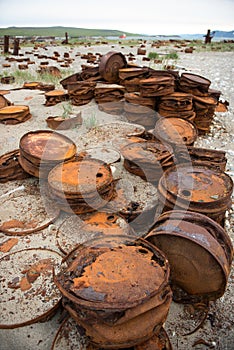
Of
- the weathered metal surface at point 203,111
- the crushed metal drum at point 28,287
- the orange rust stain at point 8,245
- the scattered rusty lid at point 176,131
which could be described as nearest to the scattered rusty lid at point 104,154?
the scattered rusty lid at point 176,131

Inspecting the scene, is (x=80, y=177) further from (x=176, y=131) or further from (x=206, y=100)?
(x=206, y=100)

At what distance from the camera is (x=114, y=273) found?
6.32ft

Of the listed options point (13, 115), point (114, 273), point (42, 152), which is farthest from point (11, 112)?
point (114, 273)

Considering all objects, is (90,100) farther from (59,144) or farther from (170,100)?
(59,144)

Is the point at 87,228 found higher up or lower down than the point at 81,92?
lower down

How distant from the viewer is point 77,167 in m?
3.56

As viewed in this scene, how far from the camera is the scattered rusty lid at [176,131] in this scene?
4.46m

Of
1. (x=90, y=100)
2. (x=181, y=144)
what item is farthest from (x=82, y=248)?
(x=90, y=100)

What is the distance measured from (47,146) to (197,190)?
6.84 feet

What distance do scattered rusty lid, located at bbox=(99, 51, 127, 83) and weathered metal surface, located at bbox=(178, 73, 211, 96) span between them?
1.75m

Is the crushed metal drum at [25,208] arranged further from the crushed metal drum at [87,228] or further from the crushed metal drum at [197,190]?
the crushed metal drum at [197,190]

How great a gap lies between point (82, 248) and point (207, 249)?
97cm

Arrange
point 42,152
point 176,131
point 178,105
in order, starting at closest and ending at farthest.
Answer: point 42,152
point 176,131
point 178,105

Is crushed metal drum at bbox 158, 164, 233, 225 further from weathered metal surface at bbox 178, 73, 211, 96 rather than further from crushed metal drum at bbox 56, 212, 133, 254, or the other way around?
weathered metal surface at bbox 178, 73, 211, 96
